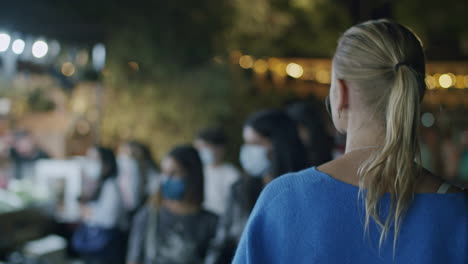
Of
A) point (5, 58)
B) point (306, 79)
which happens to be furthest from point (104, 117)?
point (306, 79)

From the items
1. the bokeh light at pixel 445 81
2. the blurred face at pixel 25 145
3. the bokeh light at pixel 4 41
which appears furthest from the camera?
the bokeh light at pixel 445 81

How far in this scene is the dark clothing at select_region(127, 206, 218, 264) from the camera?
3.84 m

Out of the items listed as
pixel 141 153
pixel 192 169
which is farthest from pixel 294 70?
pixel 192 169

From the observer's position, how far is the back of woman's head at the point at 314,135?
4.51 meters

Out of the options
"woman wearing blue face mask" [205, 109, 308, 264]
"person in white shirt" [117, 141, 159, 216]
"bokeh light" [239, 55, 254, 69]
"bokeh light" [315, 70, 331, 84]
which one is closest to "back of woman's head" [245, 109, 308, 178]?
"woman wearing blue face mask" [205, 109, 308, 264]

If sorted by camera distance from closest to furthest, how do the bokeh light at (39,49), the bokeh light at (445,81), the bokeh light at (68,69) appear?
the bokeh light at (39,49) < the bokeh light at (68,69) < the bokeh light at (445,81)

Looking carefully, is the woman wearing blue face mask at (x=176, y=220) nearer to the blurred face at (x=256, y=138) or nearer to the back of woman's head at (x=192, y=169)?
the back of woman's head at (x=192, y=169)

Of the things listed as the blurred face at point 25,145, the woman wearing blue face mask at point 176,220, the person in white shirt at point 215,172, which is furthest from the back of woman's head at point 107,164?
the blurred face at point 25,145

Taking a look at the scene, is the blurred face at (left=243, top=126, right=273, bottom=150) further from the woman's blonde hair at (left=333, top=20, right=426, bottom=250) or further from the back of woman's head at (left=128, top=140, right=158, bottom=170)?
the back of woman's head at (left=128, top=140, right=158, bottom=170)

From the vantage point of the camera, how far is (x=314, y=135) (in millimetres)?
4691

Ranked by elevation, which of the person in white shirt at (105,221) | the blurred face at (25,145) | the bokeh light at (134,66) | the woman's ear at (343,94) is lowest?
the person in white shirt at (105,221)

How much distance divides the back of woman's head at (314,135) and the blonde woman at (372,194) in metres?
2.94

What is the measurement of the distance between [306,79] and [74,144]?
5.15 m

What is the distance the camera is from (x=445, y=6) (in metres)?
11.8
